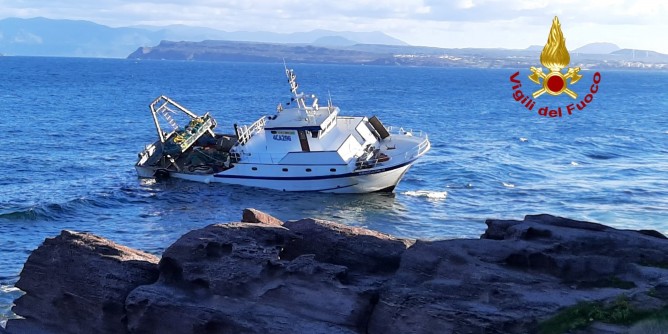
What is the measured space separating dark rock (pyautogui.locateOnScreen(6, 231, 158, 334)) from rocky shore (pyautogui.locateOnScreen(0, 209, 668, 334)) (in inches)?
1.2

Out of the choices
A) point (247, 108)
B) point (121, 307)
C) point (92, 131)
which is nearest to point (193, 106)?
point (247, 108)

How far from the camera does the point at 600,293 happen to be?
59.6 ft

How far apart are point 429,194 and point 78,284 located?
2940cm

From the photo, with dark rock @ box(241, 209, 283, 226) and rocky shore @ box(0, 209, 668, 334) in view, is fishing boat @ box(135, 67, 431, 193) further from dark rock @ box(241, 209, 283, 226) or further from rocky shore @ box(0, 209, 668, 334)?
rocky shore @ box(0, 209, 668, 334)

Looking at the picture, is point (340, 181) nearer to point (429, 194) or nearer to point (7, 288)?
point (429, 194)

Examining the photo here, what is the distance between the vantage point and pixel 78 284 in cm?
2173

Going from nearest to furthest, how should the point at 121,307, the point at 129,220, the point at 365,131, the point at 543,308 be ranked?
the point at 543,308 < the point at 121,307 < the point at 129,220 < the point at 365,131

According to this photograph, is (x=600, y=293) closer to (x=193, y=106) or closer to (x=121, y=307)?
(x=121, y=307)

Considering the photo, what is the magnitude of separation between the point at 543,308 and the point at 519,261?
239 centimetres

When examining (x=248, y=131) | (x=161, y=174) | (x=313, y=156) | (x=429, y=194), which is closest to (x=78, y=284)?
(x=313, y=156)

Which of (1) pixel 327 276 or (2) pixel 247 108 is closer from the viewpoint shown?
(1) pixel 327 276

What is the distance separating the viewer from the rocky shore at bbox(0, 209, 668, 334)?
Result: 17859 mm

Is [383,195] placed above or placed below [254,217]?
below

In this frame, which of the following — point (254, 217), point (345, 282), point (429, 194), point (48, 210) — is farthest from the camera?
point (429, 194)
